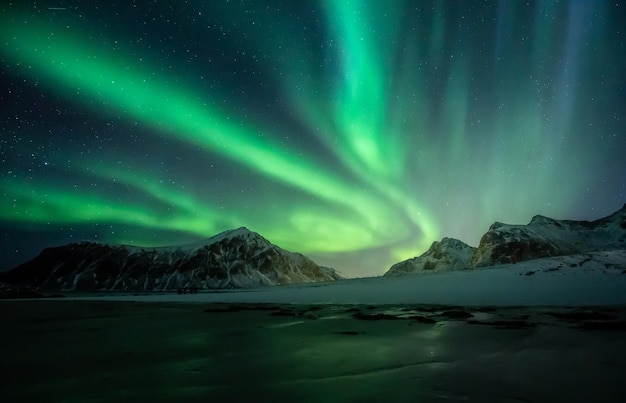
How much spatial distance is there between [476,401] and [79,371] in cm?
825

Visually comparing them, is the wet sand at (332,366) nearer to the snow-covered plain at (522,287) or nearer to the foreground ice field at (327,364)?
the foreground ice field at (327,364)

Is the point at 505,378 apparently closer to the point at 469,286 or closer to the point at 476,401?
the point at 476,401

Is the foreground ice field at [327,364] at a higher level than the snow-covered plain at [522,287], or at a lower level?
lower

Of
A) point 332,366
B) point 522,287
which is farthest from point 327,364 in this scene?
point 522,287

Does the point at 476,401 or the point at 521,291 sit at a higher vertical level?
the point at 521,291

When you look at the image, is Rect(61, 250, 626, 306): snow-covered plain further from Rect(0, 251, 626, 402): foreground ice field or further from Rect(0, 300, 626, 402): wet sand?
Rect(0, 300, 626, 402): wet sand

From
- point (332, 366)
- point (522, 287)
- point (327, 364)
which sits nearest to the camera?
point (332, 366)

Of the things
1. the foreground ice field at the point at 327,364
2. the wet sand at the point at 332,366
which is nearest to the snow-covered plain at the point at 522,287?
the foreground ice field at the point at 327,364

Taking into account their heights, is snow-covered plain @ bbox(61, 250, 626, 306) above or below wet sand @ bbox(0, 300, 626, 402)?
above

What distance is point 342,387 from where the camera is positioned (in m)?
6.30

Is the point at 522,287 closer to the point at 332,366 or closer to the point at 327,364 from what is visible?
the point at 327,364

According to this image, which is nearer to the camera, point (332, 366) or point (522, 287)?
point (332, 366)

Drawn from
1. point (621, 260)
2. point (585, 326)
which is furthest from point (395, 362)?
point (621, 260)

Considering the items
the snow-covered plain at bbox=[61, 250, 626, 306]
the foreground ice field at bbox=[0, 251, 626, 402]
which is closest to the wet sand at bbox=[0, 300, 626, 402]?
the foreground ice field at bbox=[0, 251, 626, 402]
